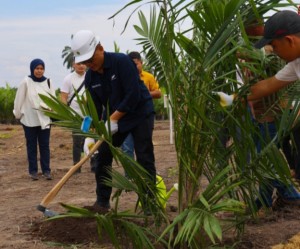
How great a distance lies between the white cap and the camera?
4.75 meters

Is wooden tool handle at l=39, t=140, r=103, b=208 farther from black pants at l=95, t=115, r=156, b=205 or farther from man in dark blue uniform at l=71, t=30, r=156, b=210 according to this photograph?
black pants at l=95, t=115, r=156, b=205

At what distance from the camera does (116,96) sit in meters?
5.20

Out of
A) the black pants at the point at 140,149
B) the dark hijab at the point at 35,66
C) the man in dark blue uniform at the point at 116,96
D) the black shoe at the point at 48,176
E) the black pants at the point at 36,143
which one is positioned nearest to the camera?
the man in dark blue uniform at the point at 116,96

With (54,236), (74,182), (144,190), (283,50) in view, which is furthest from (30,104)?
(283,50)

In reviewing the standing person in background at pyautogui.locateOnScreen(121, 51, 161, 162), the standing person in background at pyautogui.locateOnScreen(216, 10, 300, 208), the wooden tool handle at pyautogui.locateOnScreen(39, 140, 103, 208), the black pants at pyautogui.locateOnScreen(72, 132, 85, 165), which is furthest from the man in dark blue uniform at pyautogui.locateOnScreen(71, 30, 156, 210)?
the black pants at pyautogui.locateOnScreen(72, 132, 85, 165)

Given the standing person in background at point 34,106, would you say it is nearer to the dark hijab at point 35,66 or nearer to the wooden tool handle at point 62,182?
the dark hijab at point 35,66

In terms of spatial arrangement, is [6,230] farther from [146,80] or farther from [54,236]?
[146,80]

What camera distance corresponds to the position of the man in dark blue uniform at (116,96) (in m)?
4.86

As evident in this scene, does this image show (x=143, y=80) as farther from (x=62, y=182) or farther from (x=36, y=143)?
(x=62, y=182)

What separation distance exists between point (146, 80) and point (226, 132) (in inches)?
153

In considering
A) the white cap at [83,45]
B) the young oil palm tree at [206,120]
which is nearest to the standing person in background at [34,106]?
the white cap at [83,45]

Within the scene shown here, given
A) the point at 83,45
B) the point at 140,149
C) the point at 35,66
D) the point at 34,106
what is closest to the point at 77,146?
the point at 34,106

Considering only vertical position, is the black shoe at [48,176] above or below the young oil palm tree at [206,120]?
below

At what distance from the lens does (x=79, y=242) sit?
4.83 m
